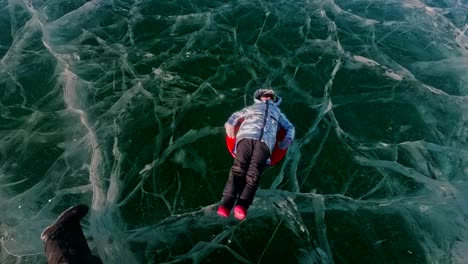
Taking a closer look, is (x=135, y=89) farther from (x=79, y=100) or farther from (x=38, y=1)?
(x=38, y=1)

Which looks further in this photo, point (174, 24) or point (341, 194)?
point (174, 24)

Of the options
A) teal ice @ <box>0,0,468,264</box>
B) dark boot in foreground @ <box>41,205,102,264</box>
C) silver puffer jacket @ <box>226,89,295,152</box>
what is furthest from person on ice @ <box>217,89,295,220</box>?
dark boot in foreground @ <box>41,205,102,264</box>

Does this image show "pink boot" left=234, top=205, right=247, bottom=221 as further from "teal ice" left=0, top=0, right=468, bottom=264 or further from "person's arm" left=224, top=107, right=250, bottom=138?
"person's arm" left=224, top=107, right=250, bottom=138

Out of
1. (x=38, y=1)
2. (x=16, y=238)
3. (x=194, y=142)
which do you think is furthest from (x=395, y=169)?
(x=38, y=1)

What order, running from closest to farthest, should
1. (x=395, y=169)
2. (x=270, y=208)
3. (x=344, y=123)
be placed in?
(x=270, y=208) < (x=395, y=169) < (x=344, y=123)

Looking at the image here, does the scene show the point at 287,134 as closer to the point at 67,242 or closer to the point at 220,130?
the point at 220,130

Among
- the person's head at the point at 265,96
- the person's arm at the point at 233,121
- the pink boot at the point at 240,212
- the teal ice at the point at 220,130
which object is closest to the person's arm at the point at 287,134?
the person's head at the point at 265,96
